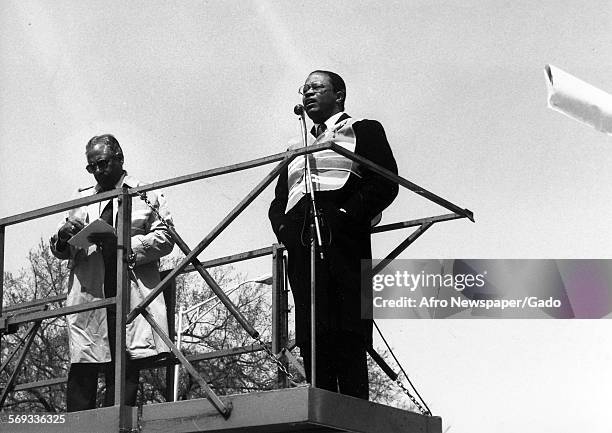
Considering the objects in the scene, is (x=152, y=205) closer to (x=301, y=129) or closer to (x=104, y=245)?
(x=104, y=245)

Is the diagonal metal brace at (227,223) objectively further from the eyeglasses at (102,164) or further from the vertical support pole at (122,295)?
the eyeglasses at (102,164)

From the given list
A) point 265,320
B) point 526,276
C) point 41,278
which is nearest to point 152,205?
point 526,276

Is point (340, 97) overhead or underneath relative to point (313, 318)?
overhead

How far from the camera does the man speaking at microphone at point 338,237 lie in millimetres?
6977

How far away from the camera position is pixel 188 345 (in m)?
24.8

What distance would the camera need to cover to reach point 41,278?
2430 centimetres

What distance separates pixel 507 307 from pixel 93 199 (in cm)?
397

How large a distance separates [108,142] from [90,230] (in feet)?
2.62

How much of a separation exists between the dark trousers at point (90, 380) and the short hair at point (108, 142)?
98 centimetres

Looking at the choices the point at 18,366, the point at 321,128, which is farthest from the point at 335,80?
the point at 18,366

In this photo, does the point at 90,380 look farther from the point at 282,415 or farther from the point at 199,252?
the point at 282,415

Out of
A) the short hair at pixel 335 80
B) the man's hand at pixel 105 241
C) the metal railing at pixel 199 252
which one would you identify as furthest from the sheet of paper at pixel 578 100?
the man's hand at pixel 105 241

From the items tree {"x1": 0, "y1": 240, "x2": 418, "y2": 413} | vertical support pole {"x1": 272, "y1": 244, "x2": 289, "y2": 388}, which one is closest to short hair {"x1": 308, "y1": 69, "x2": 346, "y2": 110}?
vertical support pole {"x1": 272, "y1": 244, "x2": 289, "y2": 388}

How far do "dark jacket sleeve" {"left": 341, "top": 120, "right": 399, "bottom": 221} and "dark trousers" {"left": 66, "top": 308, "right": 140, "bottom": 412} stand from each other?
1.60 m
